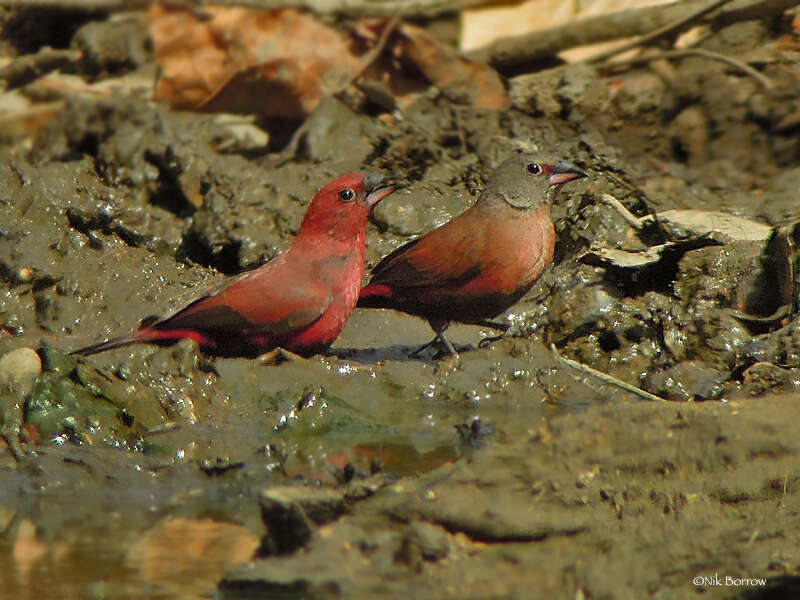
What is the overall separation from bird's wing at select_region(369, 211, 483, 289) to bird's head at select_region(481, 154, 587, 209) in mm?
257

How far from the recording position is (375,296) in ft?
21.5

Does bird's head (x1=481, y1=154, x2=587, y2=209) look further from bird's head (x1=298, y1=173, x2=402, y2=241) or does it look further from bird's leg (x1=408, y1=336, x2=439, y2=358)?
bird's leg (x1=408, y1=336, x2=439, y2=358)

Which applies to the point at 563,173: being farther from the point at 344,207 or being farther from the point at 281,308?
the point at 281,308

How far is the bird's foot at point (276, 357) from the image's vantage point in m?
6.00

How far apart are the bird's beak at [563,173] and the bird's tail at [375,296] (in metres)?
1.09

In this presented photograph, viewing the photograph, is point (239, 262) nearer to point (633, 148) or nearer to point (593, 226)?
point (593, 226)

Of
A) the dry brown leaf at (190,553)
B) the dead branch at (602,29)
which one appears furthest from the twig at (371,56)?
the dry brown leaf at (190,553)

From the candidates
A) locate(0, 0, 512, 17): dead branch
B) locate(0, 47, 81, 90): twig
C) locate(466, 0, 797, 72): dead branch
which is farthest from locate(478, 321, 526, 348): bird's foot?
locate(0, 47, 81, 90): twig

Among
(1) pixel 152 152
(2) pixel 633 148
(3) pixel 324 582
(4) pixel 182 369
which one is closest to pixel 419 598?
(3) pixel 324 582

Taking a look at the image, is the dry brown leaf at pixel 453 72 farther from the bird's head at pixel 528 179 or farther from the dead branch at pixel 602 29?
the bird's head at pixel 528 179

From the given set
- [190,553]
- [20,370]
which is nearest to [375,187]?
[20,370]

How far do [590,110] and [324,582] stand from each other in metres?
5.55

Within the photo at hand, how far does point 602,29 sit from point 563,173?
231 cm

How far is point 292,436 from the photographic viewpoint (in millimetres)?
5445
